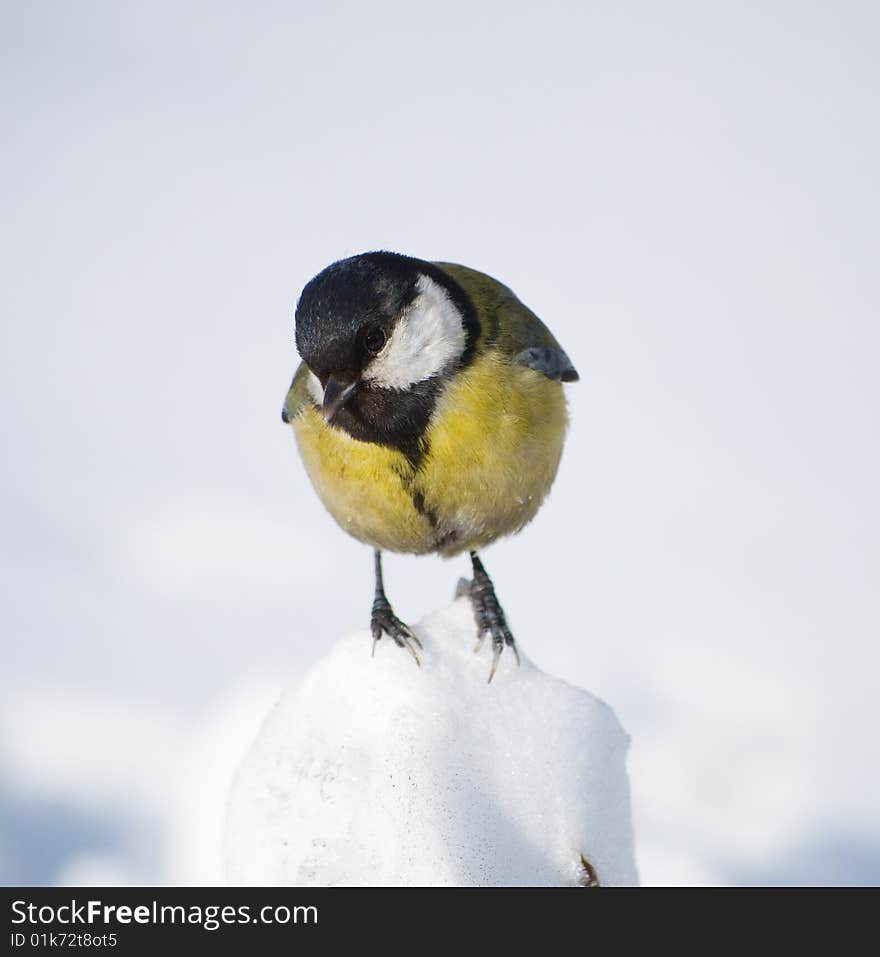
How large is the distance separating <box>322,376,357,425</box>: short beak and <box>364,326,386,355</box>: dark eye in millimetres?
77

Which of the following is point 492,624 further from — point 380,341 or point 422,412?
point 380,341

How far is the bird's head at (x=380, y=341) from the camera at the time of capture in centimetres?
219

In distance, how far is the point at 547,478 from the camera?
8.56 ft

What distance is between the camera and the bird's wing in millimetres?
2566

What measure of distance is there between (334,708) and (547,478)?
0.73 m

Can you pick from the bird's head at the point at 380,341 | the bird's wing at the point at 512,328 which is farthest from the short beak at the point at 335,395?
the bird's wing at the point at 512,328

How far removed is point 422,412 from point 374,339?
0.19 metres

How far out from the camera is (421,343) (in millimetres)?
2342

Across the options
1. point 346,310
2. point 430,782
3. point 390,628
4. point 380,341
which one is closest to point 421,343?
point 380,341

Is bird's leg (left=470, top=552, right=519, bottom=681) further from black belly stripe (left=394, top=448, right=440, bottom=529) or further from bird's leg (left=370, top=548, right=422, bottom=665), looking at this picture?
black belly stripe (left=394, top=448, right=440, bottom=529)

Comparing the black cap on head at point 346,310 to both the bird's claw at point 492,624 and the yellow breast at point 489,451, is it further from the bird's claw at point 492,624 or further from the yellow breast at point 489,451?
the bird's claw at point 492,624

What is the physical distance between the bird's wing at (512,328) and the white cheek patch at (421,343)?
0.12 m

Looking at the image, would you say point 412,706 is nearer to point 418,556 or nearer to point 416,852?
point 416,852
